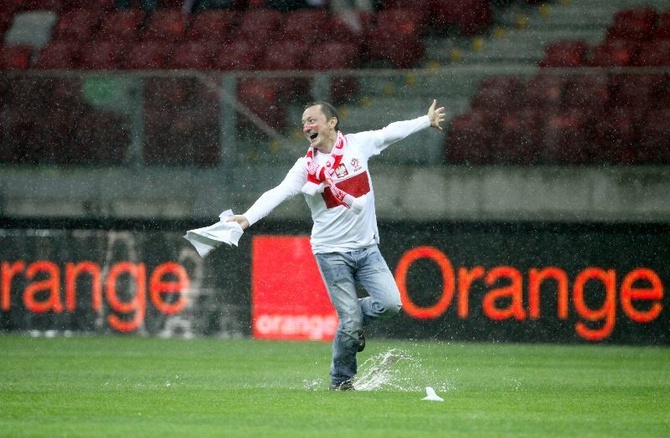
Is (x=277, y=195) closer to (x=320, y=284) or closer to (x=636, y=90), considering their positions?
(x=320, y=284)

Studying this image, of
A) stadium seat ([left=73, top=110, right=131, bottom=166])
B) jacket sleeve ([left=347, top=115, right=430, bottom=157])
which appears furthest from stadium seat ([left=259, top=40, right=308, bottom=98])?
jacket sleeve ([left=347, top=115, right=430, bottom=157])

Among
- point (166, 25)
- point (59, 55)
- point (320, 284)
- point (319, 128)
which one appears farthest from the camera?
point (166, 25)

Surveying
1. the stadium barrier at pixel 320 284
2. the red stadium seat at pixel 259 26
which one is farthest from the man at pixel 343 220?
the red stadium seat at pixel 259 26

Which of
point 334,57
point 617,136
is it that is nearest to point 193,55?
point 334,57

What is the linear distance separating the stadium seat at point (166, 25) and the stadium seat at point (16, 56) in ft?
5.28

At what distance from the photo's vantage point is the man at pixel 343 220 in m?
9.87

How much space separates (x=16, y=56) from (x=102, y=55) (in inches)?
46.3

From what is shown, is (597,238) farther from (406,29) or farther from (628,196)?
(406,29)

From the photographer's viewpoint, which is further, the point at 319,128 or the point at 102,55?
the point at 102,55

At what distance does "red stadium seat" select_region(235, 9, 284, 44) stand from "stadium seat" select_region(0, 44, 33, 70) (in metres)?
2.90

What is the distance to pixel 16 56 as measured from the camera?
64.3 feet

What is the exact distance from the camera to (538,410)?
898 centimetres

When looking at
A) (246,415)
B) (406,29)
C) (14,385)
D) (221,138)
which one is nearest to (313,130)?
(246,415)

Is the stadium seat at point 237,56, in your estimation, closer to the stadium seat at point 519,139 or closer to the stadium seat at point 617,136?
the stadium seat at point 519,139
